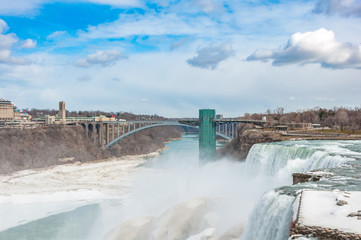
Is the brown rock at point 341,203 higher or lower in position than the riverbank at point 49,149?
higher

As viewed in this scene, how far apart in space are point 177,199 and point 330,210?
12561 millimetres

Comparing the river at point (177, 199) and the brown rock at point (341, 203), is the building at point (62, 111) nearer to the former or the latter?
the river at point (177, 199)

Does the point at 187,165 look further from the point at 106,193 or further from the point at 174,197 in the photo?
the point at 174,197

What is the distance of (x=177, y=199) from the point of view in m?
19.6

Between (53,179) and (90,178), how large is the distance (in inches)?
132

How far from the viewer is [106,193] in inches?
1013

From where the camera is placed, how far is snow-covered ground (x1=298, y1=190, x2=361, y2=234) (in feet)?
23.2

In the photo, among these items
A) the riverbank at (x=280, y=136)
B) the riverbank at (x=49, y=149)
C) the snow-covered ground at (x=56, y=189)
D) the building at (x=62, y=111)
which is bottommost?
the snow-covered ground at (x=56, y=189)

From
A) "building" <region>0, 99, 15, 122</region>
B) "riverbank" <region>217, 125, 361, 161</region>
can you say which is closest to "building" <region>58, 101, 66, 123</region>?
"building" <region>0, 99, 15, 122</region>

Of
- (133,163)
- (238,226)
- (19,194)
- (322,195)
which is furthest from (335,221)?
(133,163)

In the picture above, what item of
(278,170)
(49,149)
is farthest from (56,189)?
(49,149)

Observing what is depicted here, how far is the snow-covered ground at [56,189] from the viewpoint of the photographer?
2114 cm

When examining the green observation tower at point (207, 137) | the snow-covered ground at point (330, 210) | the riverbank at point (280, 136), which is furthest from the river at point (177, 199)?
the riverbank at point (280, 136)

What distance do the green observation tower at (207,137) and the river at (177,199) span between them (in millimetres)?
1280
